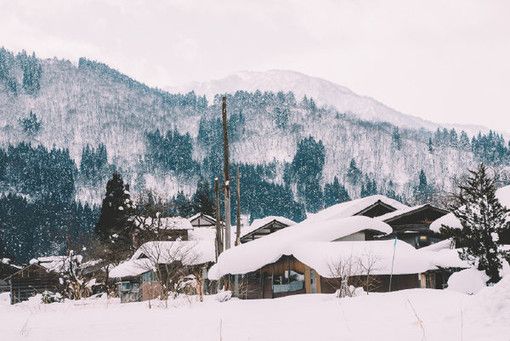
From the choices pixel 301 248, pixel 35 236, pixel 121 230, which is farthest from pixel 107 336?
pixel 35 236

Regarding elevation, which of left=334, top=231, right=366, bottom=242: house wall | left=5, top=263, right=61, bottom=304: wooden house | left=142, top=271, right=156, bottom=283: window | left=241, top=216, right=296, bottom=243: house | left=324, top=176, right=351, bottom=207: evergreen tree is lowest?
left=5, top=263, right=61, bottom=304: wooden house

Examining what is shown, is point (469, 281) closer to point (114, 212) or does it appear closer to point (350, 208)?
point (350, 208)

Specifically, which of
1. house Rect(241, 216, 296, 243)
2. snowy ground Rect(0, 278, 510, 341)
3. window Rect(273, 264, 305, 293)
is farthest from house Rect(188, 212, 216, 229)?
snowy ground Rect(0, 278, 510, 341)

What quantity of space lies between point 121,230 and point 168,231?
4.84 metres

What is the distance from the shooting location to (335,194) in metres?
177

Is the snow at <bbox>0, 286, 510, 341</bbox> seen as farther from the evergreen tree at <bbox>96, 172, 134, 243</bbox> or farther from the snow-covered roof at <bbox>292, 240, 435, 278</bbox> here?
the evergreen tree at <bbox>96, 172, 134, 243</bbox>

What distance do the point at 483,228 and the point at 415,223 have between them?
2435 cm

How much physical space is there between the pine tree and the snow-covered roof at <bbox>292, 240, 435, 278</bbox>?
5.57 m

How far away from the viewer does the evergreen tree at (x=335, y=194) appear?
17048 centimetres

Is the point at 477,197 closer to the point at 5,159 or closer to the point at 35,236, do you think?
the point at 35,236

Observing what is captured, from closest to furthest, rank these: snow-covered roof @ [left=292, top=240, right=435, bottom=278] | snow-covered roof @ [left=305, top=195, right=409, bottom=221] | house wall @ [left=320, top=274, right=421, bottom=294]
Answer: snow-covered roof @ [left=292, top=240, right=435, bottom=278], house wall @ [left=320, top=274, right=421, bottom=294], snow-covered roof @ [left=305, top=195, right=409, bottom=221]

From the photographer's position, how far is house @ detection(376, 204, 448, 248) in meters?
36.9

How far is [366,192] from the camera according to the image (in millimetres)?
191000

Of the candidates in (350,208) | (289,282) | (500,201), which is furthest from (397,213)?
(500,201)
